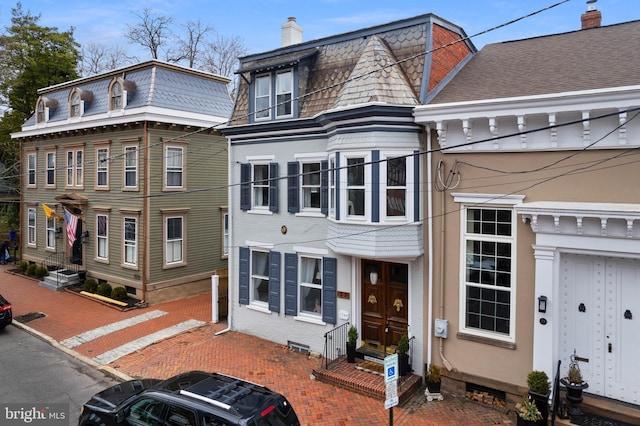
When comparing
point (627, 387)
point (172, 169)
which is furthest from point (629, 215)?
point (172, 169)

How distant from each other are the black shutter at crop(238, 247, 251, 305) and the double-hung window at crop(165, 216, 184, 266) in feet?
20.4

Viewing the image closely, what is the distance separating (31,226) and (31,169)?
3398mm

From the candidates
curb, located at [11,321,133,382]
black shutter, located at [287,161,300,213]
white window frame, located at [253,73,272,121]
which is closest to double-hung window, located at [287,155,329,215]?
black shutter, located at [287,161,300,213]

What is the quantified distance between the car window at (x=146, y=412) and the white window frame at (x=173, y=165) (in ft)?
42.4

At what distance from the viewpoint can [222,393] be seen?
22.6ft

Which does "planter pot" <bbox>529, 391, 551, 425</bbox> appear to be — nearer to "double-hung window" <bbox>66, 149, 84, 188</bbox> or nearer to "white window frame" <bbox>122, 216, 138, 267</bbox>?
"white window frame" <bbox>122, 216, 138, 267</bbox>

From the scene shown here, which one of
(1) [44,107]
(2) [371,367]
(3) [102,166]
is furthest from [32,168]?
(2) [371,367]

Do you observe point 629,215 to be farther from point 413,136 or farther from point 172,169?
point 172,169

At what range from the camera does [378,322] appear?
38.0 ft

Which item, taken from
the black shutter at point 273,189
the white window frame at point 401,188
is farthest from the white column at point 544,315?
the black shutter at point 273,189

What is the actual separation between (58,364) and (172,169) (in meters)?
9.28

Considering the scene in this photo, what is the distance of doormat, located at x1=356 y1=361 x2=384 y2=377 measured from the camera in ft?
35.1

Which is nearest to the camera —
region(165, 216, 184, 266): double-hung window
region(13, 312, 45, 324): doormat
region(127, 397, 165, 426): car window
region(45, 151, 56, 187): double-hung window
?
region(127, 397, 165, 426): car window

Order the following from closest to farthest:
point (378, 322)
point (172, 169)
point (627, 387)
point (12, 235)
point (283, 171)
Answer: point (627, 387) → point (378, 322) → point (283, 171) → point (172, 169) → point (12, 235)
